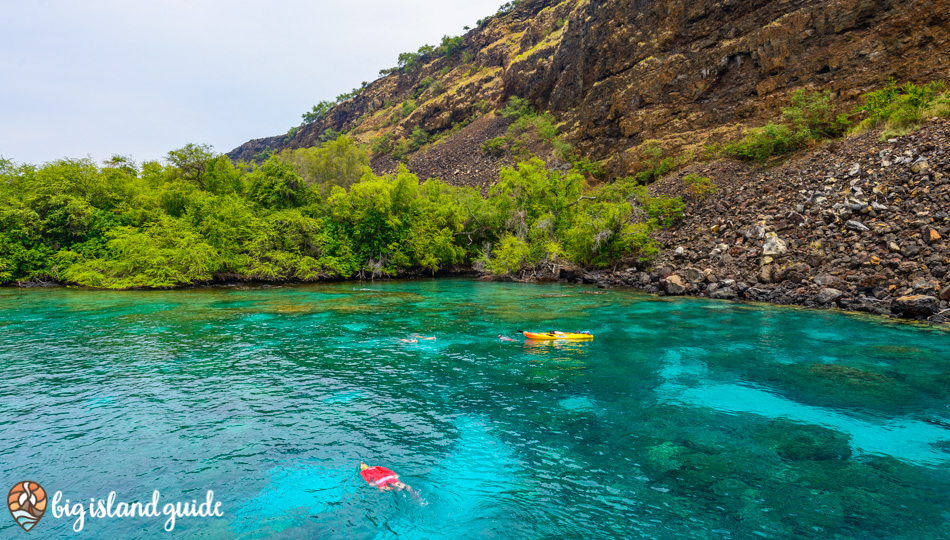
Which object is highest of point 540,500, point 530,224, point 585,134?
point 585,134

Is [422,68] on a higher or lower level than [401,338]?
higher

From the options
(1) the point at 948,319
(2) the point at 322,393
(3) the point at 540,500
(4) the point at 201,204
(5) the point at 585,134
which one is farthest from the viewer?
(5) the point at 585,134

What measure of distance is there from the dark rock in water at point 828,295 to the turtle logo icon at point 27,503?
22264 millimetres

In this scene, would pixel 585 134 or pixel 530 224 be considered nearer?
pixel 530 224

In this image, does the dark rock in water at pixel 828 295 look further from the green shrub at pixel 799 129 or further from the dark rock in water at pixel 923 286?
the green shrub at pixel 799 129

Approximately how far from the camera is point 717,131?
3853cm

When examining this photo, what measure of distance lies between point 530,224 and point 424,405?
92.8 feet

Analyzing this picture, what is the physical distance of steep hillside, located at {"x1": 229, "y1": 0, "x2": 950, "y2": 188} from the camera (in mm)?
30688

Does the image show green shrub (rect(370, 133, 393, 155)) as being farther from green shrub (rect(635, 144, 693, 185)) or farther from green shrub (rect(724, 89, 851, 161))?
green shrub (rect(724, 89, 851, 161))

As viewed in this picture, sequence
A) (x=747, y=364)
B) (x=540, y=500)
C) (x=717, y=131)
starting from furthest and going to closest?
(x=717, y=131) → (x=747, y=364) → (x=540, y=500)

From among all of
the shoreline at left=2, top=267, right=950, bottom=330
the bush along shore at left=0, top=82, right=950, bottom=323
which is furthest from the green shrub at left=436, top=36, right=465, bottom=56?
the shoreline at left=2, top=267, right=950, bottom=330

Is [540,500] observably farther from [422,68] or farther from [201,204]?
[422,68]

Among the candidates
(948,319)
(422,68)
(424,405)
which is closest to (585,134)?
(948,319)

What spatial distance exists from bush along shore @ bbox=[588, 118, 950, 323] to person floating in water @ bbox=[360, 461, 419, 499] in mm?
17451
